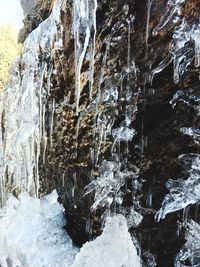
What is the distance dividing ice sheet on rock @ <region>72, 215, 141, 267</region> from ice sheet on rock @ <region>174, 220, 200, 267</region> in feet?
1.14

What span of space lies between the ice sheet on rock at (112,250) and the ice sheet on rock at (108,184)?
14cm

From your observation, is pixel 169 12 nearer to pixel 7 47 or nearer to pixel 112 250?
pixel 112 250

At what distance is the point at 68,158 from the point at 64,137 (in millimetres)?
185

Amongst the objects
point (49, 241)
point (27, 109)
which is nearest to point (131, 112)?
point (49, 241)

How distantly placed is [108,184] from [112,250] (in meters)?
0.45

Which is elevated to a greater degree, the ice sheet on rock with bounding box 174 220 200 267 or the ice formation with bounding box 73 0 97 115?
the ice formation with bounding box 73 0 97 115

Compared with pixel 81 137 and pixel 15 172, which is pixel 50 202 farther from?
pixel 15 172

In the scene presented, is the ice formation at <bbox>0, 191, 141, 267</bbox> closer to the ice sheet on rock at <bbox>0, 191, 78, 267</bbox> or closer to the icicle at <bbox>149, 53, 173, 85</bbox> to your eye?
the ice sheet on rock at <bbox>0, 191, 78, 267</bbox>

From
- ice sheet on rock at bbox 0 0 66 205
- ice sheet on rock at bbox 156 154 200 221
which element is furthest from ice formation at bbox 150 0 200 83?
ice sheet on rock at bbox 0 0 66 205

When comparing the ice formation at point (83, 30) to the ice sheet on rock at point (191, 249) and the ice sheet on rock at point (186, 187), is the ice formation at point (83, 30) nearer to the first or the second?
the ice sheet on rock at point (186, 187)

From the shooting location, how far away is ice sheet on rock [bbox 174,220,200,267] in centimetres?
240

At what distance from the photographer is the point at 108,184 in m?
2.94

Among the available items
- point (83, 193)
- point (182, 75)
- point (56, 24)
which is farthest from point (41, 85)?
point (182, 75)

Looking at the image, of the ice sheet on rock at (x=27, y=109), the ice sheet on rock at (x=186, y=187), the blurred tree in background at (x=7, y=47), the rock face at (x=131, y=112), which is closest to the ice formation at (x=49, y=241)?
the rock face at (x=131, y=112)
